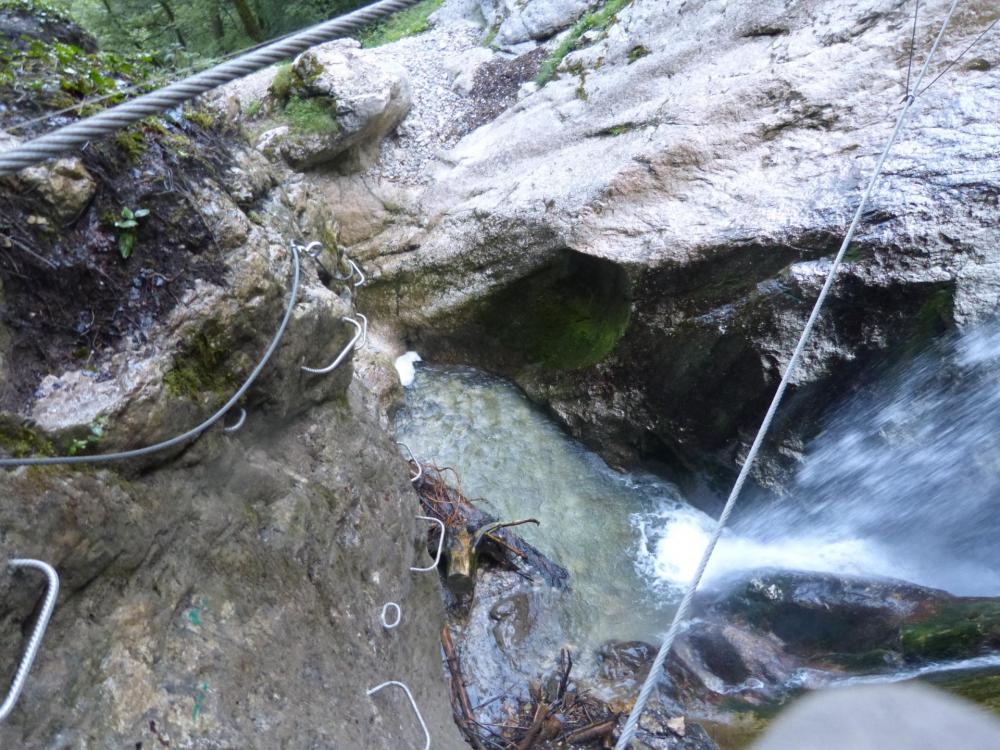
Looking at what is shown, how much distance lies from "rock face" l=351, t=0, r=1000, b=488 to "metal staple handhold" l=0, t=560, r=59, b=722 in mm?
4444

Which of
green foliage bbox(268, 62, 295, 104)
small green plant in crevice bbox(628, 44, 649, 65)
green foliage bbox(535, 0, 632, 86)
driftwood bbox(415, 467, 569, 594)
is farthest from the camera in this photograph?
green foliage bbox(535, 0, 632, 86)

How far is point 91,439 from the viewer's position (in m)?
2.02

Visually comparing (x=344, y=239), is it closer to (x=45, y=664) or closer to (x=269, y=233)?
(x=269, y=233)

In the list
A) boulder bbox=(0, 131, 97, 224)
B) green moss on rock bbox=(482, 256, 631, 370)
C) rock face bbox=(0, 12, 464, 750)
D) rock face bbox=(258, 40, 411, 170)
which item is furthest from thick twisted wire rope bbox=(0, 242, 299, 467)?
rock face bbox=(258, 40, 411, 170)

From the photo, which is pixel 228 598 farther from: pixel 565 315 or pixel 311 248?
pixel 565 315

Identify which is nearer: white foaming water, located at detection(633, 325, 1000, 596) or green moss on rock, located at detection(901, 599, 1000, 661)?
green moss on rock, located at detection(901, 599, 1000, 661)

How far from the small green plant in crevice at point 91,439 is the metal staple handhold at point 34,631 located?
1.22ft

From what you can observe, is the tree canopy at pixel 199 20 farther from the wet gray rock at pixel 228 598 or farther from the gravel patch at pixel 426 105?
the wet gray rock at pixel 228 598

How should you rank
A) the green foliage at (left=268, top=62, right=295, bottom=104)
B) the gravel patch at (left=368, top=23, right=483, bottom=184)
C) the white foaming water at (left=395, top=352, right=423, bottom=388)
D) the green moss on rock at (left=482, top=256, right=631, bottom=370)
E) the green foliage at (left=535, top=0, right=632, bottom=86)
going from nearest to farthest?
1. the green moss on rock at (left=482, top=256, right=631, bottom=370)
2. the white foaming water at (left=395, top=352, right=423, bottom=388)
3. the green foliage at (left=268, top=62, right=295, bottom=104)
4. the green foliage at (left=535, top=0, right=632, bottom=86)
5. the gravel patch at (left=368, top=23, right=483, bottom=184)

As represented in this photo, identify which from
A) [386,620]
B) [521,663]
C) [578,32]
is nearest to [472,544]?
[521,663]

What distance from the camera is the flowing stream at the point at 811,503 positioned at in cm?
438

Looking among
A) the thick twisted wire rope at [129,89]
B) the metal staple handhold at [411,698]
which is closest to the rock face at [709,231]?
the metal staple handhold at [411,698]

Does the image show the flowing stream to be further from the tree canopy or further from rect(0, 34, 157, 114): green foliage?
the tree canopy

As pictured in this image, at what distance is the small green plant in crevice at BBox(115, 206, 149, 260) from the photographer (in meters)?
2.28
